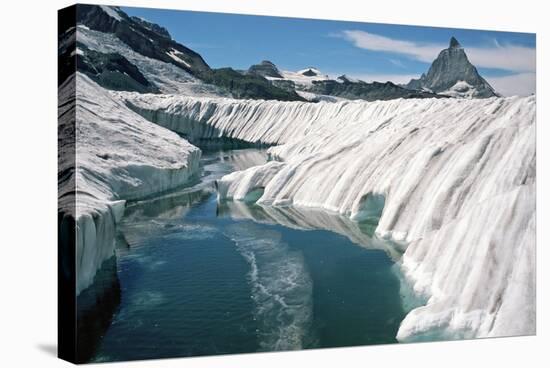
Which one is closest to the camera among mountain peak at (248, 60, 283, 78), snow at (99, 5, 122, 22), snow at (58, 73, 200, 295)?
snow at (58, 73, 200, 295)

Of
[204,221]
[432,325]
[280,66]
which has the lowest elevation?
[432,325]

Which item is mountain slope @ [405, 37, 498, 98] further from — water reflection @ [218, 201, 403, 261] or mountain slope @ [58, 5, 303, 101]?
water reflection @ [218, 201, 403, 261]

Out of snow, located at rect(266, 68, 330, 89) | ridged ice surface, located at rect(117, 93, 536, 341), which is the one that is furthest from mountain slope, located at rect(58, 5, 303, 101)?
ridged ice surface, located at rect(117, 93, 536, 341)

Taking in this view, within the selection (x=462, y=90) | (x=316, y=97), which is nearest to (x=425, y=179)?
(x=462, y=90)

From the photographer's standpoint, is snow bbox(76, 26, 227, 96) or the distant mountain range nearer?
the distant mountain range

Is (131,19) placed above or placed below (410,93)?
above

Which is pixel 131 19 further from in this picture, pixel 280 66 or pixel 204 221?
pixel 204 221

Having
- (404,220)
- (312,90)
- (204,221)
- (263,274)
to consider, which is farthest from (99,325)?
(404,220)

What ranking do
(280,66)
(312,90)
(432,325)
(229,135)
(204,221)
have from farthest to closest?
(229,135), (204,221), (312,90), (280,66), (432,325)

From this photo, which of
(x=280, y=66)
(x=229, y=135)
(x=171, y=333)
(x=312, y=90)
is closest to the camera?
(x=171, y=333)
